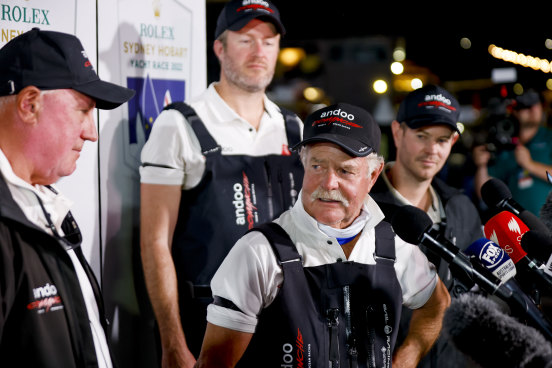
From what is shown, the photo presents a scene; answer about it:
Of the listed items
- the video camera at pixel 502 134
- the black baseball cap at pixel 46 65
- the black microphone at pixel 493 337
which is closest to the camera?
the black microphone at pixel 493 337

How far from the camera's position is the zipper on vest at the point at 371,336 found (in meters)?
1.86

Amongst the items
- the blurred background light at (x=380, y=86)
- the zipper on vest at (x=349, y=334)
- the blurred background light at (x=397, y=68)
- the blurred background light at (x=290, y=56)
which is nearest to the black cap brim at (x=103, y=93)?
the zipper on vest at (x=349, y=334)

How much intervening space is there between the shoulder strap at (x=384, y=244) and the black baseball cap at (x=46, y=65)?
33.5 inches

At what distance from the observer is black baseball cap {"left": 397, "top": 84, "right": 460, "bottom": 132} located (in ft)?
9.14

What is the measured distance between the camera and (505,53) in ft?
30.0

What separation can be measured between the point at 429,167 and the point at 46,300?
1706mm

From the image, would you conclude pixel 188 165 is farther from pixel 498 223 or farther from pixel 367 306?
pixel 498 223

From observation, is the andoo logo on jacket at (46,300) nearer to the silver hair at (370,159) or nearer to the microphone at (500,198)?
the silver hair at (370,159)

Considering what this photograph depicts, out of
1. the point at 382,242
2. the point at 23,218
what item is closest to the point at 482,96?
the point at 382,242

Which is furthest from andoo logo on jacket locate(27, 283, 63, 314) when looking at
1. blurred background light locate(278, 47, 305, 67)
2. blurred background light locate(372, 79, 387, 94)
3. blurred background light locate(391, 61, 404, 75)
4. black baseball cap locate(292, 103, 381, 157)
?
blurred background light locate(372, 79, 387, 94)

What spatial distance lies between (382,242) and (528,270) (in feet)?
1.47

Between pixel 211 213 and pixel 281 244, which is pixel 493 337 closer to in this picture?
pixel 281 244

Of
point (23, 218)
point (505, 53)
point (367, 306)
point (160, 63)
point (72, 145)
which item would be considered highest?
point (505, 53)

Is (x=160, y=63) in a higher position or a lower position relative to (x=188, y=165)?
higher
